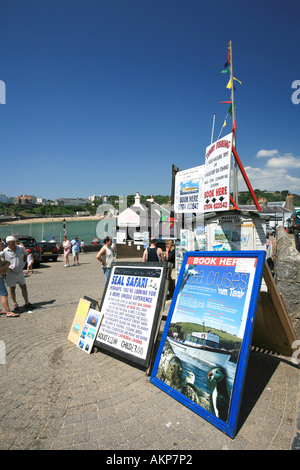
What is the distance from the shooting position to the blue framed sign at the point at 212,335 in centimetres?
256

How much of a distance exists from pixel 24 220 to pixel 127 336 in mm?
128546

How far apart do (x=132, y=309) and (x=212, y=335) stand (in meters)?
1.41

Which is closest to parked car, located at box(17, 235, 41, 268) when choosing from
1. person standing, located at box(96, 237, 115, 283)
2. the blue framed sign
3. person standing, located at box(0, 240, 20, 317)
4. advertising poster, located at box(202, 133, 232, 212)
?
person standing, located at box(0, 240, 20, 317)

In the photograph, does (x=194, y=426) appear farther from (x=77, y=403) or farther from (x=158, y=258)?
(x=158, y=258)

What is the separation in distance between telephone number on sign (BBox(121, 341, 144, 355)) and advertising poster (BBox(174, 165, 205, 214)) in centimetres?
579

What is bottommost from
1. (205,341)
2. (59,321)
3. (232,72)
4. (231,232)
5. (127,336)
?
(59,321)

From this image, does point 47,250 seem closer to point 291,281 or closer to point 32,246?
point 32,246

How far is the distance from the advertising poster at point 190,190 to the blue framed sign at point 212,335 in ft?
18.6

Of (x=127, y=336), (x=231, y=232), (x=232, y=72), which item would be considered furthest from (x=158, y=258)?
(x=232, y=72)

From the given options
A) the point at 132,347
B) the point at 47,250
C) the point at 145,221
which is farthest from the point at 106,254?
the point at 145,221

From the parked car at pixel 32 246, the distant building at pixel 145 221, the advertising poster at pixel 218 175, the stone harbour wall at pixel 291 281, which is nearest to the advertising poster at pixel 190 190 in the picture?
the advertising poster at pixel 218 175

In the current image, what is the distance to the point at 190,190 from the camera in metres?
9.30

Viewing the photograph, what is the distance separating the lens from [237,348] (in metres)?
2.63
